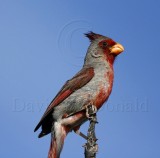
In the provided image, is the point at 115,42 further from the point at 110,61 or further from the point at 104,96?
the point at 104,96

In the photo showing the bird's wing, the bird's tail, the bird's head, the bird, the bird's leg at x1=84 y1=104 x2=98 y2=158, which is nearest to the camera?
the bird's leg at x1=84 y1=104 x2=98 y2=158

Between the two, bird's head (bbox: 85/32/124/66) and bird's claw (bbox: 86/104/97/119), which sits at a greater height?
bird's head (bbox: 85/32/124/66)

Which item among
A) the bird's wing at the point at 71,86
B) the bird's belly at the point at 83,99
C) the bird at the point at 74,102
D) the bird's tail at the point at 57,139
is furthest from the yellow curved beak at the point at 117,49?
the bird's tail at the point at 57,139

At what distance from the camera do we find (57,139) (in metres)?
5.00

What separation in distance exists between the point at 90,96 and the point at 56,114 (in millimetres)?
497

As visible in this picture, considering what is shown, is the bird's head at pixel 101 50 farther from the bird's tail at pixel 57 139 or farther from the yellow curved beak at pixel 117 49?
the bird's tail at pixel 57 139

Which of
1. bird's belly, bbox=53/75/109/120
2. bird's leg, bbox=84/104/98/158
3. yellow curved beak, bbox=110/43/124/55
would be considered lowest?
bird's leg, bbox=84/104/98/158

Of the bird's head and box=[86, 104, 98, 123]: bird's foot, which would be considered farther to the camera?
the bird's head

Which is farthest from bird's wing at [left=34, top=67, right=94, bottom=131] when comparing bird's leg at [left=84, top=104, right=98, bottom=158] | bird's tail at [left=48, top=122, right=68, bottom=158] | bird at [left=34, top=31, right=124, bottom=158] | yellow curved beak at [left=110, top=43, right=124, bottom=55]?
bird's leg at [left=84, top=104, right=98, bottom=158]

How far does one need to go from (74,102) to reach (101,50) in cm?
122

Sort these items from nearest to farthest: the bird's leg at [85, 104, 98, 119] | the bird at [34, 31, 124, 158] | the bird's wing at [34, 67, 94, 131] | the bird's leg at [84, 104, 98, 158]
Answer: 1. the bird's leg at [84, 104, 98, 158]
2. the bird's leg at [85, 104, 98, 119]
3. the bird at [34, 31, 124, 158]
4. the bird's wing at [34, 67, 94, 131]

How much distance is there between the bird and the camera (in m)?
5.06

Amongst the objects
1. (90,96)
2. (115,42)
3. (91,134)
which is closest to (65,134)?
(90,96)

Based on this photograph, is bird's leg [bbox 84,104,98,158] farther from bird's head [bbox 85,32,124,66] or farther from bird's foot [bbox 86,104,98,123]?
bird's head [bbox 85,32,124,66]
